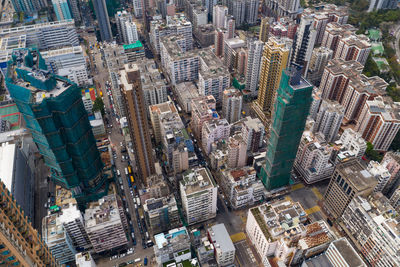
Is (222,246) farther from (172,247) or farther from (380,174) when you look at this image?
(380,174)

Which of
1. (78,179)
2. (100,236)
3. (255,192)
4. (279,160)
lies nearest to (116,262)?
(100,236)

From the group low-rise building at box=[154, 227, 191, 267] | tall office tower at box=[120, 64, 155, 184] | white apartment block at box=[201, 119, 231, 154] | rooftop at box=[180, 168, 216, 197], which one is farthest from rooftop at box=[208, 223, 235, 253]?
white apartment block at box=[201, 119, 231, 154]

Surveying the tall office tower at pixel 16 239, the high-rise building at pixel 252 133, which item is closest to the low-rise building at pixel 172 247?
the tall office tower at pixel 16 239

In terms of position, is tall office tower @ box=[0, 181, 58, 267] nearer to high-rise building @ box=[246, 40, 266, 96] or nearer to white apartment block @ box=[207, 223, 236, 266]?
white apartment block @ box=[207, 223, 236, 266]

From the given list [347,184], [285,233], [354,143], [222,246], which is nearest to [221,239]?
[222,246]

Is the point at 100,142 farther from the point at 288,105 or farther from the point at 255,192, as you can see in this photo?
the point at 288,105

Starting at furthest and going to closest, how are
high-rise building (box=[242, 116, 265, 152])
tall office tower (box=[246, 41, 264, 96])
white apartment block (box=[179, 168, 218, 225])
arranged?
tall office tower (box=[246, 41, 264, 96])
high-rise building (box=[242, 116, 265, 152])
white apartment block (box=[179, 168, 218, 225])
